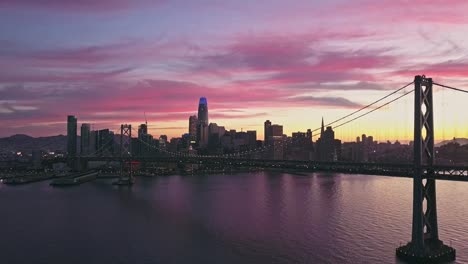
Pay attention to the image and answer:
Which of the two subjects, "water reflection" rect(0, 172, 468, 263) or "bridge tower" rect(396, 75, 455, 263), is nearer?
"bridge tower" rect(396, 75, 455, 263)

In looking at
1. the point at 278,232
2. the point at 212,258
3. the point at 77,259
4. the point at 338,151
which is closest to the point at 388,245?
the point at 278,232

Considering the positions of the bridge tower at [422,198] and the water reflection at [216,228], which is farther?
the water reflection at [216,228]

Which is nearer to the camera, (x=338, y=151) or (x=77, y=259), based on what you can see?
(x=77, y=259)

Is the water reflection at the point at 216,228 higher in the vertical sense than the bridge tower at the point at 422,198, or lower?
lower

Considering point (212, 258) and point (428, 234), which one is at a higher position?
point (428, 234)

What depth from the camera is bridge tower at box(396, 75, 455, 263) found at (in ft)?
75.4

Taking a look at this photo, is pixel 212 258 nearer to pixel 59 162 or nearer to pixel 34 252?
pixel 34 252

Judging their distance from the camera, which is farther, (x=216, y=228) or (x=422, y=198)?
(x=216, y=228)

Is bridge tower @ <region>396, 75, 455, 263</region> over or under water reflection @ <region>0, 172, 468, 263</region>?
over

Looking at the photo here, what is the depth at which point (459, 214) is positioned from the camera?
40312mm

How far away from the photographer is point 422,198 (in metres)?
23.2

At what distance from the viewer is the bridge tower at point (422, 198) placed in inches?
904

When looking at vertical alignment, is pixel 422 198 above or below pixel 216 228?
above

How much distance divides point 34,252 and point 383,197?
4114cm
